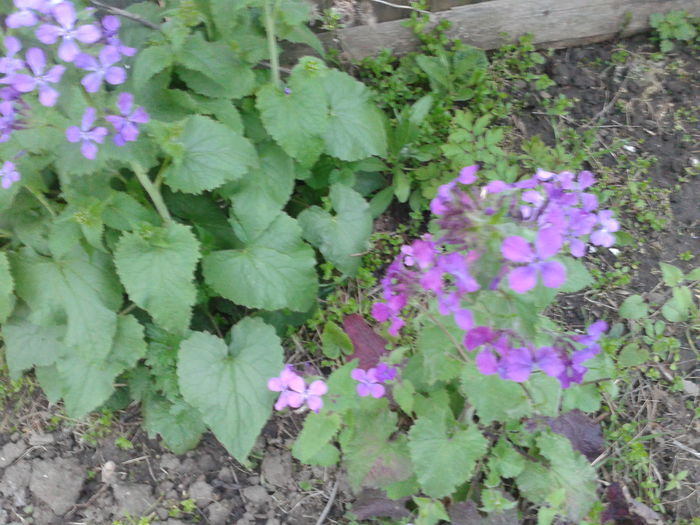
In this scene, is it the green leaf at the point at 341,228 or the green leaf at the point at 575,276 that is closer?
the green leaf at the point at 575,276

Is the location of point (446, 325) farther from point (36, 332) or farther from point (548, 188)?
point (36, 332)

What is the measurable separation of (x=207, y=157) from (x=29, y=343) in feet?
3.14

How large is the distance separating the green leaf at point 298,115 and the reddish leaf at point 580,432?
4.12ft

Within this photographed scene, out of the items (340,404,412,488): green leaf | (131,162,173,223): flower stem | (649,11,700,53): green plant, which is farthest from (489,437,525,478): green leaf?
(649,11,700,53): green plant

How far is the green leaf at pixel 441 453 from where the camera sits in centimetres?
187

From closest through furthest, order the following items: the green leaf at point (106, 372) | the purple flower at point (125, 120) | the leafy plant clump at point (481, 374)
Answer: the leafy plant clump at point (481, 374) → the purple flower at point (125, 120) → the green leaf at point (106, 372)

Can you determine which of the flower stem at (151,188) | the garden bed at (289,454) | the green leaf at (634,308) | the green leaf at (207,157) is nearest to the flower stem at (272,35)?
the green leaf at (207,157)

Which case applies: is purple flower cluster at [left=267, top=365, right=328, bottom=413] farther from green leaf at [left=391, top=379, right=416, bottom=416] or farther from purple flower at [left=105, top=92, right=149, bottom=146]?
purple flower at [left=105, top=92, right=149, bottom=146]

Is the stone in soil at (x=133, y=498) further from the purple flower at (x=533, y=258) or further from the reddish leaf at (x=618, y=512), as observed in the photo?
the purple flower at (x=533, y=258)

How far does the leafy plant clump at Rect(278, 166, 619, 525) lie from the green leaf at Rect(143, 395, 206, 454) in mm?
487

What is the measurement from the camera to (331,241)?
8.32 ft

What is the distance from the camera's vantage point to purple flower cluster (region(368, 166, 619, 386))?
4.21 feet

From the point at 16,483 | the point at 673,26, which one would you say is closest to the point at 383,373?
the point at 16,483

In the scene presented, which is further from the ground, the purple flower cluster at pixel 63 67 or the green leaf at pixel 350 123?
the purple flower cluster at pixel 63 67
